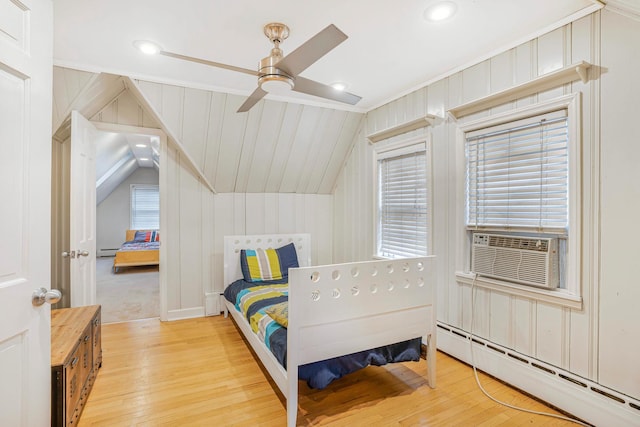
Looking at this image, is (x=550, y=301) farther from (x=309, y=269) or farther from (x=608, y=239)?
(x=309, y=269)

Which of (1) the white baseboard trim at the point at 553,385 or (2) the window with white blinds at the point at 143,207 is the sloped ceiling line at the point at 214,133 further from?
(2) the window with white blinds at the point at 143,207

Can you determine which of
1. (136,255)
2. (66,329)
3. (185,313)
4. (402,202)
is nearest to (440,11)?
(402,202)

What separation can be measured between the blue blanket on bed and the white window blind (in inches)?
43.8

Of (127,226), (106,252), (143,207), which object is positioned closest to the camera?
(106,252)

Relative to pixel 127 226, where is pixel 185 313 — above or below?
below

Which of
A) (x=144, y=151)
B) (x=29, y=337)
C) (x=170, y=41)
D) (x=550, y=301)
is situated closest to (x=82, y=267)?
(x=29, y=337)

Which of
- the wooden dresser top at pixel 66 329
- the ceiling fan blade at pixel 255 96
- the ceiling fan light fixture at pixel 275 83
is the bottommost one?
the wooden dresser top at pixel 66 329

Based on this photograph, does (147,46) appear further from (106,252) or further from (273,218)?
(106,252)

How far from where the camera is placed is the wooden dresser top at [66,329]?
1623 millimetres

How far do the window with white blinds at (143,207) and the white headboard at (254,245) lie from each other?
608 cm

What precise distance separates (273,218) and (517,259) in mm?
2771

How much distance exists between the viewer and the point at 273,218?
13.5 ft

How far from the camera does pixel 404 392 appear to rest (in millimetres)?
2150

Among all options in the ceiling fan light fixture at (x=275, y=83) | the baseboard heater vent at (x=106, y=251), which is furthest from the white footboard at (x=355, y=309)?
the baseboard heater vent at (x=106, y=251)
